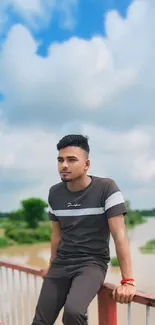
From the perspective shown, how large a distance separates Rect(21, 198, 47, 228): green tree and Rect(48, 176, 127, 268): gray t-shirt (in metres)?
23.7

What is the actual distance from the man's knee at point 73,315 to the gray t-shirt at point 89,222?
0.17 meters

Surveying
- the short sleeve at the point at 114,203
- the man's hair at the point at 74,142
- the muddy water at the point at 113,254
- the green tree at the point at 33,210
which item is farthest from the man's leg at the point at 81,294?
the green tree at the point at 33,210

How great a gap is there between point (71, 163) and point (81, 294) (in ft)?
1.57

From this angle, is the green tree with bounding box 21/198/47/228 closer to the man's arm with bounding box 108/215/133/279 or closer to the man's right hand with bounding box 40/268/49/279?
the man's right hand with bounding box 40/268/49/279

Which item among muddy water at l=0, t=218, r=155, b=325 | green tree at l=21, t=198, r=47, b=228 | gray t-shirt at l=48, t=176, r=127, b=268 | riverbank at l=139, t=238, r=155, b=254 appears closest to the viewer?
gray t-shirt at l=48, t=176, r=127, b=268

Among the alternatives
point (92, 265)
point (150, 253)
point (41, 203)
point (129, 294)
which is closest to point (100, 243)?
point (92, 265)

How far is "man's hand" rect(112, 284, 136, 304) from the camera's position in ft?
4.24

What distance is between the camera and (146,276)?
16.9 metres

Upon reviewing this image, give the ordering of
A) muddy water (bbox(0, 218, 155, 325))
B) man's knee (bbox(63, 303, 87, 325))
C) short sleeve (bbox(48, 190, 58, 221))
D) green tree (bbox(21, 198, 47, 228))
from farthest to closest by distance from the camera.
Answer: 1. green tree (bbox(21, 198, 47, 228))
2. muddy water (bbox(0, 218, 155, 325))
3. short sleeve (bbox(48, 190, 58, 221))
4. man's knee (bbox(63, 303, 87, 325))

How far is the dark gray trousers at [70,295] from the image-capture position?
135 centimetres

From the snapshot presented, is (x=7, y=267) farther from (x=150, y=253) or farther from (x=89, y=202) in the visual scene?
(x=150, y=253)

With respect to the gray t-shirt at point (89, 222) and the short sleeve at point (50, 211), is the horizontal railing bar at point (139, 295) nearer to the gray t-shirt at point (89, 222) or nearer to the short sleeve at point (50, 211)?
the gray t-shirt at point (89, 222)

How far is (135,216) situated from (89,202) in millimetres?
34081

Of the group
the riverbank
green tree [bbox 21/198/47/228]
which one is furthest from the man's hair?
green tree [bbox 21/198/47/228]
